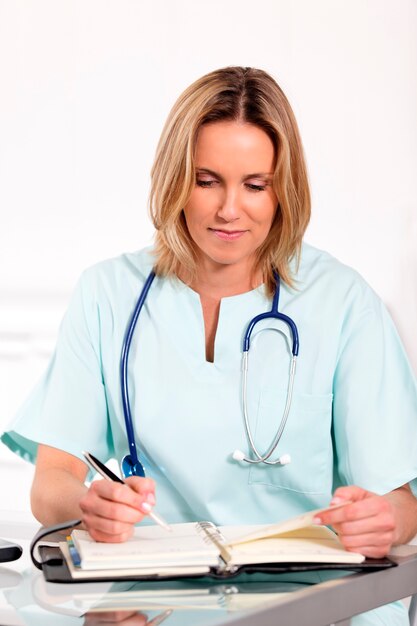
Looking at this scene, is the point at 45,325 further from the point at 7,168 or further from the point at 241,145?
the point at 241,145

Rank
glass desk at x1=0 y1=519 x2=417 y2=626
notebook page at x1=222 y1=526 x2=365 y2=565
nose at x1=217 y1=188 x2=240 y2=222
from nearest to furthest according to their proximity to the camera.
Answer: glass desk at x1=0 y1=519 x2=417 y2=626, notebook page at x1=222 y1=526 x2=365 y2=565, nose at x1=217 y1=188 x2=240 y2=222

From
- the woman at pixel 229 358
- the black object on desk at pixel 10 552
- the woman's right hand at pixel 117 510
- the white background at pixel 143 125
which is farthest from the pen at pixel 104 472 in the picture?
the white background at pixel 143 125

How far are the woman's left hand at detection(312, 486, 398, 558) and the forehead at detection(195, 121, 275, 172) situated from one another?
52 centimetres

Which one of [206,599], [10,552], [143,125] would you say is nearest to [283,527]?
[206,599]

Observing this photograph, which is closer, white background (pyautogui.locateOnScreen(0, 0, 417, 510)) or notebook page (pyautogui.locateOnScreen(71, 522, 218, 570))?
notebook page (pyautogui.locateOnScreen(71, 522, 218, 570))

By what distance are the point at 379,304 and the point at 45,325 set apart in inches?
67.5

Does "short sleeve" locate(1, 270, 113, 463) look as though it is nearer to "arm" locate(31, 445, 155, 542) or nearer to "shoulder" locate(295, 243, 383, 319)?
"arm" locate(31, 445, 155, 542)

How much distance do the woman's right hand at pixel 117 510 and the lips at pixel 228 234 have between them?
45 cm

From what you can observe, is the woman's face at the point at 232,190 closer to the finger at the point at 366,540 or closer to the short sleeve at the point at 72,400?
the short sleeve at the point at 72,400

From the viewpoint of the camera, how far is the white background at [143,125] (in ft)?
8.73

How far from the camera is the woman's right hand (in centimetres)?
103

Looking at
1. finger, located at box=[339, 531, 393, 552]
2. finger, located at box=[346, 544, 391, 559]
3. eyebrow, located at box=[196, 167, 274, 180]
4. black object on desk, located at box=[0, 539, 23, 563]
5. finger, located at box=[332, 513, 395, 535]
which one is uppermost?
eyebrow, located at box=[196, 167, 274, 180]

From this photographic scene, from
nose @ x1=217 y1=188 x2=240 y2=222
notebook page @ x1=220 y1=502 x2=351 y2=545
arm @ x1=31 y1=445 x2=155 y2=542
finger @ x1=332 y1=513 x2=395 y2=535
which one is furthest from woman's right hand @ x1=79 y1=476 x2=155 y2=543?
nose @ x1=217 y1=188 x2=240 y2=222

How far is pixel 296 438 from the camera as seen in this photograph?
1.40 metres
